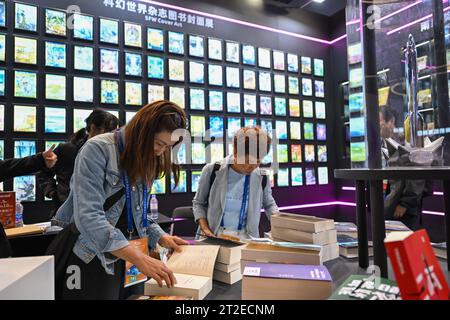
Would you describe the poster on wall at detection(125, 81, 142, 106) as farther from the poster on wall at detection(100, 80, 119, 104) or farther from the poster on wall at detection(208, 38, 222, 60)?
the poster on wall at detection(208, 38, 222, 60)

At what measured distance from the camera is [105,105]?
12.2 ft

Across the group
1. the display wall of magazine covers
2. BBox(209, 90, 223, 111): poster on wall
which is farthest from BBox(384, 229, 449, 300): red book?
BBox(209, 90, 223, 111): poster on wall

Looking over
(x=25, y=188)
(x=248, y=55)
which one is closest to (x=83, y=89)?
(x=25, y=188)

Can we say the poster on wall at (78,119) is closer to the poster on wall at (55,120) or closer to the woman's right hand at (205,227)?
Result: the poster on wall at (55,120)

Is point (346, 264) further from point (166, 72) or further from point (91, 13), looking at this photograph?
point (91, 13)

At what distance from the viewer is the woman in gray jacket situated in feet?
6.83

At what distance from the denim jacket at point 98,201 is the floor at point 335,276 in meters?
0.37

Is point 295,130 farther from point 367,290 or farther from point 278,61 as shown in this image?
Result: point 367,290

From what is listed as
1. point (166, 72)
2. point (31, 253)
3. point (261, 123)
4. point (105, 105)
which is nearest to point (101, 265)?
point (31, 253)

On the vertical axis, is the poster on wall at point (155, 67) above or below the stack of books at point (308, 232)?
above

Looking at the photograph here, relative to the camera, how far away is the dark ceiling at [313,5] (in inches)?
196

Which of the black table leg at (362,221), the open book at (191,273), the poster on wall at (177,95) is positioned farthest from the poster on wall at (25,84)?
the black table leg at (362,221)

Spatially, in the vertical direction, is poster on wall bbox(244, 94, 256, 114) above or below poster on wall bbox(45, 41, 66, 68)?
below

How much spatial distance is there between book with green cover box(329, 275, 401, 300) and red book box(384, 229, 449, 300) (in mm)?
136
